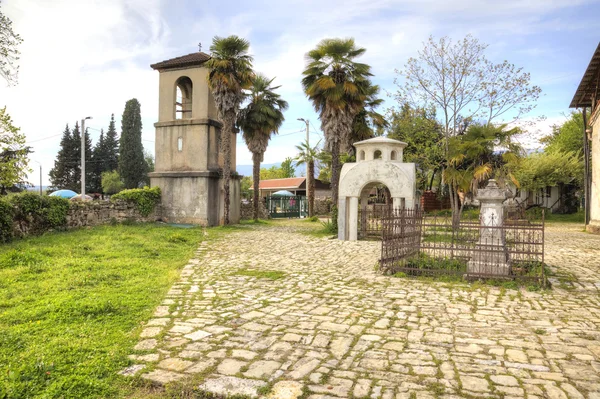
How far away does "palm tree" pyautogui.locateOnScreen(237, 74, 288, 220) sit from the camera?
25.2 m

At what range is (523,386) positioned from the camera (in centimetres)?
410

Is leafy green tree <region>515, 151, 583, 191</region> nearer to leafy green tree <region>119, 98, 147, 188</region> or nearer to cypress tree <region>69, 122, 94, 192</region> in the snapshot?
leafy green tree <region>119, 98, 147, 188</region>

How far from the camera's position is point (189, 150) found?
22234 mm

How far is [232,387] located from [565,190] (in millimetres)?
39939

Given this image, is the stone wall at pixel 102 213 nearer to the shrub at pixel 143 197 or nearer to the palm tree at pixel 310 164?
the shrub at pixel 143 197

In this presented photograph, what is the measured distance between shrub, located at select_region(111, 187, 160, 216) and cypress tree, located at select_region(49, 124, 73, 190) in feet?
141

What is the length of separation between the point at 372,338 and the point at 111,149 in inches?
2566

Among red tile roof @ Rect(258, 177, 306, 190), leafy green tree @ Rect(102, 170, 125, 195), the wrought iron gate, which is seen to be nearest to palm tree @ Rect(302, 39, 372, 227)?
the wrought iron gate

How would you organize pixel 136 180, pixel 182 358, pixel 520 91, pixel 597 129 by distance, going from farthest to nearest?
pixel 136 180 < pixel 520 91 < pixel 597 129 < pixel 182 358

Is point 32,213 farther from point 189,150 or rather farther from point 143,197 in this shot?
point 189,150

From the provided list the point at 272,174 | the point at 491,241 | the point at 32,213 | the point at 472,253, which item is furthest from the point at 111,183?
the point at 491,241

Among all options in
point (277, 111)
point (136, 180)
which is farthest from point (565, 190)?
point (136, 180)

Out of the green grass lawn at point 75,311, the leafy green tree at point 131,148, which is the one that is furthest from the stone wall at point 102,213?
the leafy green tree at point 131,148

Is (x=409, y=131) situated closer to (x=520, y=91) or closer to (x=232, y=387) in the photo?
(x=520, y=91)
